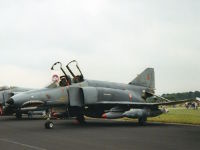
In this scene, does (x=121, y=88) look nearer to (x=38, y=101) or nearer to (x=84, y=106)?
(x=84, y=106)

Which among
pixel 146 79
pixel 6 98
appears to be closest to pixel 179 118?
pixel 146 79

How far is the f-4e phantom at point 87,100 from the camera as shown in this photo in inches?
598

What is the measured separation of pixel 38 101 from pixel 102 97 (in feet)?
11.4

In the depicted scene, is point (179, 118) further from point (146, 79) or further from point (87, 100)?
point (87, 100)

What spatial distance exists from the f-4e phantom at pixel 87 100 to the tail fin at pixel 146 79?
222 cm

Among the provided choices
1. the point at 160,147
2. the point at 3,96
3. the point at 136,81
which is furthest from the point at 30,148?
the point at 3,96

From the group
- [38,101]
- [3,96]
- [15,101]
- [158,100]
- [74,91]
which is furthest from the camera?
[3,96]

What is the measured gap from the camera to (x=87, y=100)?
49.8 ft

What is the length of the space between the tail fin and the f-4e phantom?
222cm

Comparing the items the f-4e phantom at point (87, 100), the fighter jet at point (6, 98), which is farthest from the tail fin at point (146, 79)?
the fighter jet at point (6, 98)

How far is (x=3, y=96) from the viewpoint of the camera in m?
22.6

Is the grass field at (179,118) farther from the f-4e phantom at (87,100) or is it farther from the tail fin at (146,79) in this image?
the tail fin at (146,79)

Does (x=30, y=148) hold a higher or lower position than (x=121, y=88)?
lower

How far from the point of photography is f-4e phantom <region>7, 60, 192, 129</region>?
49.8 ft
